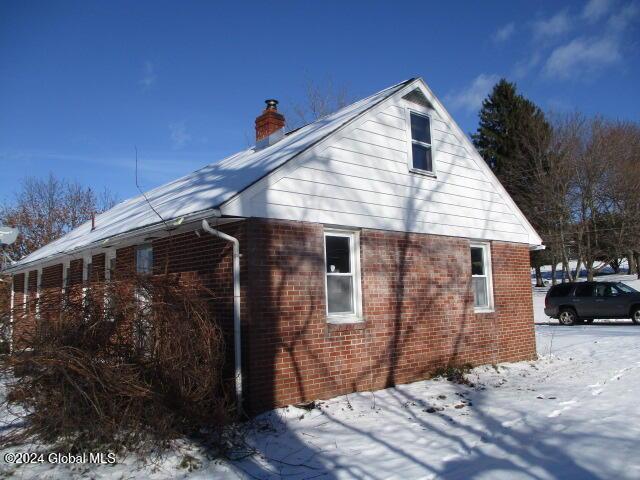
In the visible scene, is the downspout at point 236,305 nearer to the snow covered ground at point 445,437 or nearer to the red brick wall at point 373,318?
the red brick wall at point 373,318

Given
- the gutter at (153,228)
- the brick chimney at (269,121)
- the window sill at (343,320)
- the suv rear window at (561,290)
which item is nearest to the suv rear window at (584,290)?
the suv rear window at (561,290)

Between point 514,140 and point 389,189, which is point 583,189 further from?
point 389,189

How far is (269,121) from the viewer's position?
12.6 meters

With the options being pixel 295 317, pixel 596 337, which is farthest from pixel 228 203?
Answer: pixel 596 337

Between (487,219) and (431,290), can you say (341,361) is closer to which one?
(431,290)

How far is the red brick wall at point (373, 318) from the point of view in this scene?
726 centimetres

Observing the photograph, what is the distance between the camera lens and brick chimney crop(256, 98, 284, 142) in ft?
41.1

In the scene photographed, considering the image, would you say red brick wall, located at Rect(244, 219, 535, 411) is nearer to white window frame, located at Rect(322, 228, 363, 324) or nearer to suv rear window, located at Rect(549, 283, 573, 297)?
white window frame, located at Rect(322, 228, 363, 324)

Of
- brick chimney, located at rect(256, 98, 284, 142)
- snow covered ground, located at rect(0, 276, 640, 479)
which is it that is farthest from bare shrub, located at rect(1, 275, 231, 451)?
brick chimney, located at rect(256, 98, 284, 142)

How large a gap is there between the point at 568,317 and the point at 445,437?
59.4 ft

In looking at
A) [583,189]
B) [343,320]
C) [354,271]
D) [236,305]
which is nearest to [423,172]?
[354,271]

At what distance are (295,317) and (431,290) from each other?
321cm

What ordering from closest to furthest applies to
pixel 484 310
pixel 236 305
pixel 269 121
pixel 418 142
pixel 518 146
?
pixel 236 305 → pixel 418 142 → pixel 484 310 → pixel 269 121 → pixel 518 146

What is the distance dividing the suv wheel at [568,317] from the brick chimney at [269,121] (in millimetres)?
15504
